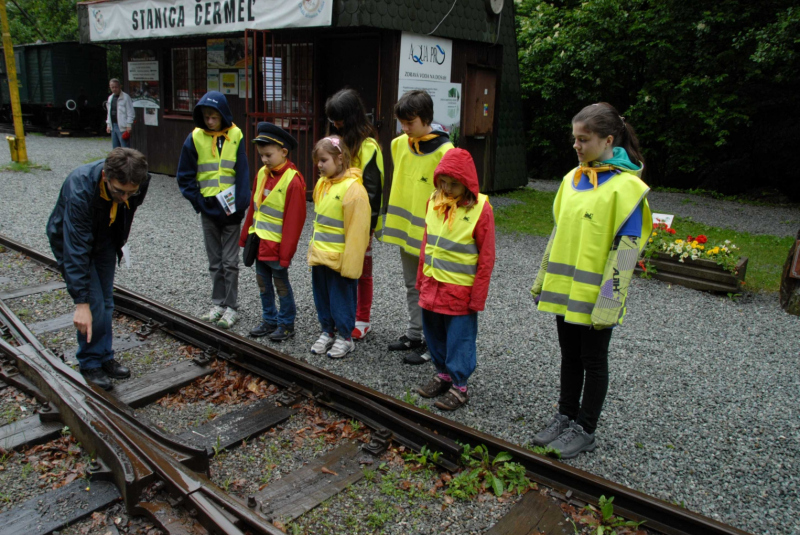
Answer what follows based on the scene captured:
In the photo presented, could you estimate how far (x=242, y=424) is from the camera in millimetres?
3691

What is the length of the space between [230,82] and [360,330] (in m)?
8.68

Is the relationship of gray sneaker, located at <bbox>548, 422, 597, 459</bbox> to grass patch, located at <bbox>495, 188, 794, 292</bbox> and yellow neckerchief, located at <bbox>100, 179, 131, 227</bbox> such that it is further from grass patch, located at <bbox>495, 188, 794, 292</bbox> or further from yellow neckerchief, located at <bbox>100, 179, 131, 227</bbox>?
grass patch, located at <bbox>495, 188, 794, 292</bbox>

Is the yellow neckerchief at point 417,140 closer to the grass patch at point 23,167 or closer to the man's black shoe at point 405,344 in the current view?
the man's black shoe at point 405,344

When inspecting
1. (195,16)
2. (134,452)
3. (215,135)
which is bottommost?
(134,452)

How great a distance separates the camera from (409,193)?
4641 millimetres

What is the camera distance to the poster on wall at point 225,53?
11641 millimetres

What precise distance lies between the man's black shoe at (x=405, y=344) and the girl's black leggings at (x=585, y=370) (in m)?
1.53

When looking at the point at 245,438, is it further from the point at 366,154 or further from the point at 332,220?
the point at 366,154

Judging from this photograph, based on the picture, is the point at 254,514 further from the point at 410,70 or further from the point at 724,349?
the point at 410,70

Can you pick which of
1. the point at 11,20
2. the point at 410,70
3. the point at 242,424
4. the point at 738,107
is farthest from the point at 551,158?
the point at 11,20

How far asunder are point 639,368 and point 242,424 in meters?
3.16

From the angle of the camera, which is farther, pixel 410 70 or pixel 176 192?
pixel 176 192

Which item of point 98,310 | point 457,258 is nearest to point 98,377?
point 98,310

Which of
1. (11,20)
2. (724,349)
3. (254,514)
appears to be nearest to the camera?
(254,514)
